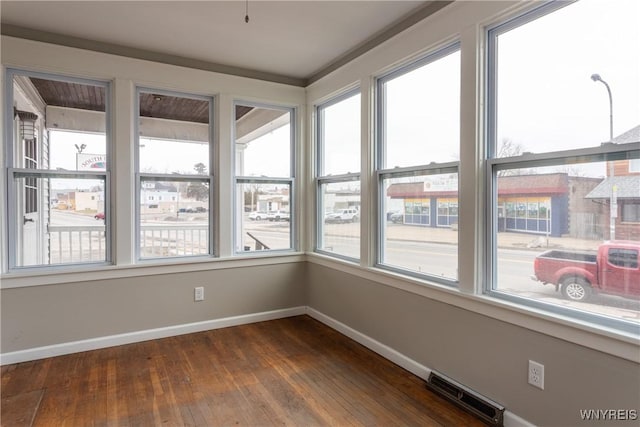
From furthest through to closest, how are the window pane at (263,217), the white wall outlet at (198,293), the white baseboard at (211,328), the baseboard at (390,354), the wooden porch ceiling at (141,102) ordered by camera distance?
the window pane at (263,217)
the white wall outlet at (198,293)
the wooden porch ceiling at (141,102)
the white baseboard at (211,328)
the baseboard at (390,354)

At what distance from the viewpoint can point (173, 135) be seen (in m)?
3.52

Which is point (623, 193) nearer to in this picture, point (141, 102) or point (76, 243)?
point (141, 102)

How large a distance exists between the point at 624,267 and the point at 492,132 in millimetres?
972

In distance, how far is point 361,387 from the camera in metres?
2.48

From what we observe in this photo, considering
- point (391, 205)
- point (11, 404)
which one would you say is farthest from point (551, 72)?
point (11, 404)

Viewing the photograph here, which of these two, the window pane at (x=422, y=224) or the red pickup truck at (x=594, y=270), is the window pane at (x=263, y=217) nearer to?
the window pane at (x=422, y=224)

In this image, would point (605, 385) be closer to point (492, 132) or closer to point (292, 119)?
point (492, 132)

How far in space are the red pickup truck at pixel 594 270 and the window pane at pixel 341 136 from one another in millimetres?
1828

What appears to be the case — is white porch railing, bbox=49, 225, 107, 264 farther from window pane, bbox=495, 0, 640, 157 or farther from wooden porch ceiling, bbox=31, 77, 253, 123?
window pane, bbox=495, 0, 640, 157

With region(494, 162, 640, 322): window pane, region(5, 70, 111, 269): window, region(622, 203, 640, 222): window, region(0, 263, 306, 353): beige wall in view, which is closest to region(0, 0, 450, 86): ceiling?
region(5, 70, 111, 269): window

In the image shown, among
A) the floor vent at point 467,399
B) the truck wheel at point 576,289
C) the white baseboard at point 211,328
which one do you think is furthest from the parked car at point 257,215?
the truck wheel at point 576,289

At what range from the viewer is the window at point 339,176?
11.2 ft

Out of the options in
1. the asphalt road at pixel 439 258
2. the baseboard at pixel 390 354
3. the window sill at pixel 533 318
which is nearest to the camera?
the window sill at pixel 533 318

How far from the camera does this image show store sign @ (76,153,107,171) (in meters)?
3.12
